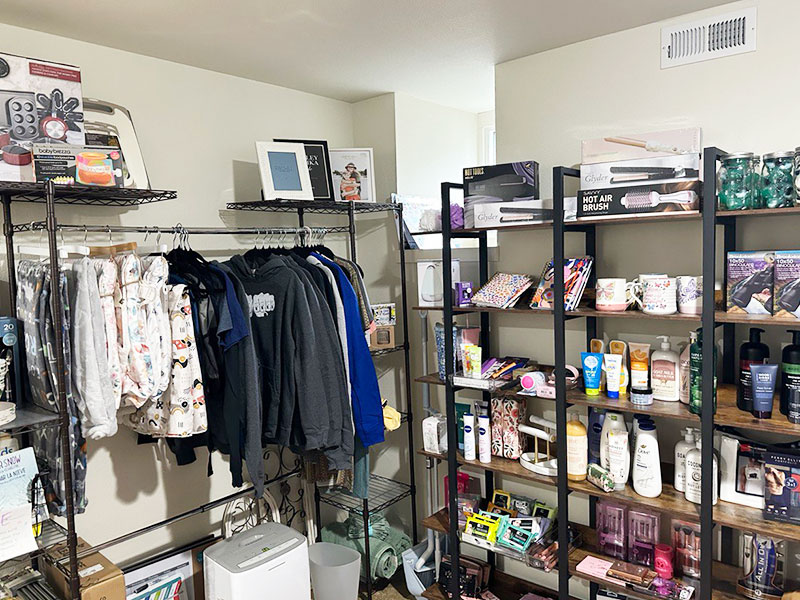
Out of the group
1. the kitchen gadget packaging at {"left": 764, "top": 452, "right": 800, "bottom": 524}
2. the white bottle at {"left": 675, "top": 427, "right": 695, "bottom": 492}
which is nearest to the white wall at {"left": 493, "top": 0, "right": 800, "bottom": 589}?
the white bottle at {"left": 675, "top": 427, "right": 695, "bottom": 492}

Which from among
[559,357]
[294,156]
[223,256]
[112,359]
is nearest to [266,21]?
[294,156]

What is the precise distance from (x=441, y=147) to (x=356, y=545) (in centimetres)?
224

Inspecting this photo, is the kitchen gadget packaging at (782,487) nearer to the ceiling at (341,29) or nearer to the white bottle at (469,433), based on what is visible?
the white bottle at (469,433)

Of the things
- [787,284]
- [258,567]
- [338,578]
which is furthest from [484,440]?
[787,284]

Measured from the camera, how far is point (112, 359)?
198 centimetres

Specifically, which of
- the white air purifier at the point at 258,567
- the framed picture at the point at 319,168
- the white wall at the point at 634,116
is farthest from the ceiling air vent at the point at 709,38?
the white air purifier at the point at 258,567

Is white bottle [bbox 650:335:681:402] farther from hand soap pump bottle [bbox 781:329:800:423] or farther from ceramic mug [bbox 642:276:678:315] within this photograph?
hand soap pump bottle [bbox 781:329:800:423]

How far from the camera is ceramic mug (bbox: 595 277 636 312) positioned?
2178mm

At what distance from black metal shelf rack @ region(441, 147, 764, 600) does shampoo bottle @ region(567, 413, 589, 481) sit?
4 cm

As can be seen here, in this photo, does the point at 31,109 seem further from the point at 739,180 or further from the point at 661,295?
the point at 739,180

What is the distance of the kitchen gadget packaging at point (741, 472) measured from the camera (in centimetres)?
200

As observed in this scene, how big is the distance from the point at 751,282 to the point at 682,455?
0.66 m

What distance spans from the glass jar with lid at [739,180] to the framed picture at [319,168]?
1.65 meters

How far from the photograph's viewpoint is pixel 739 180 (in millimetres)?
1899
